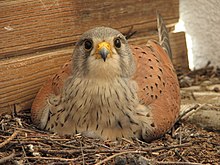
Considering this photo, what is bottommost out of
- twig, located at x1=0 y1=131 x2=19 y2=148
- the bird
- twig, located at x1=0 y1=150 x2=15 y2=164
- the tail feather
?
twig, located at x1=0 y1=150 x2=15 y2=164

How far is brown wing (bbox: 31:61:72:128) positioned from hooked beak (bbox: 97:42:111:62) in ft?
1.63

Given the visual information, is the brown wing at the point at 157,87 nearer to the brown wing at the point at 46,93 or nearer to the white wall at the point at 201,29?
the brown wing at the point at 46,93

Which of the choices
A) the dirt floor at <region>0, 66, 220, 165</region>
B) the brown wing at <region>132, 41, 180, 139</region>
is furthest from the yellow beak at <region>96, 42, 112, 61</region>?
the dirt floor at <region>0, 66, 220, 165</region>

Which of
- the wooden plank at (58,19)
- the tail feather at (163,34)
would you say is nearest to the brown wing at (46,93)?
the wooden plank at (58,19)

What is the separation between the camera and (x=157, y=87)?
15.4 ft

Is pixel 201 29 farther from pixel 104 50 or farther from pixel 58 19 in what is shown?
pixel 104 50

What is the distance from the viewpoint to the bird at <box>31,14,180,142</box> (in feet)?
14.5

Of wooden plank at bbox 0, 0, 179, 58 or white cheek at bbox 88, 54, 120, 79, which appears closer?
white cheek at bbox 88, 54, 120, 79

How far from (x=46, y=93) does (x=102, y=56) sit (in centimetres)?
76

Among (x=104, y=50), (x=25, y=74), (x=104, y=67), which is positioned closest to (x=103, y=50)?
(x=104, y=50)

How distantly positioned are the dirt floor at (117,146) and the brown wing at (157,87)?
0.58 ft

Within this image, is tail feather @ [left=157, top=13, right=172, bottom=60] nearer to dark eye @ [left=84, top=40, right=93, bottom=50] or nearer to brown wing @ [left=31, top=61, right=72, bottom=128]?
brown wing @ [left=31, top=61, right=72, bottom=128]

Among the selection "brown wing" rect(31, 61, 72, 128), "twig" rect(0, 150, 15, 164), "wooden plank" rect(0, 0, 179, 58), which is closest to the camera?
"twig" rect(0, 150, 15, 164)

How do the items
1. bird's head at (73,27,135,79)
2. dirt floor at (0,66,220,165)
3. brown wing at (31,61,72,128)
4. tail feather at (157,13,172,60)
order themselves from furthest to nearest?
tail feather at (157,13,172,60)
brown wing at (31,61,72,128)
bird's head at (73,27,135,79)
dirt floor at (0,66,220,165)
